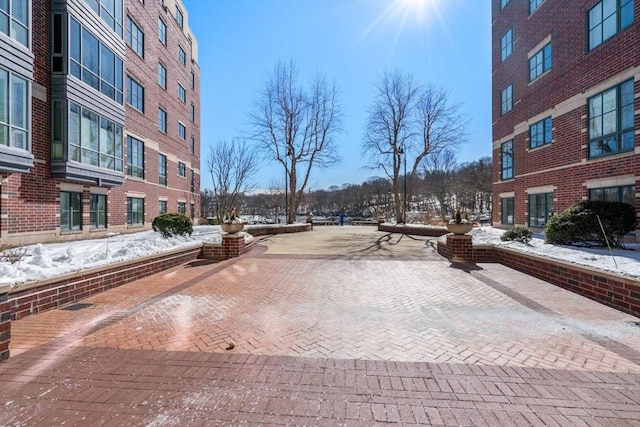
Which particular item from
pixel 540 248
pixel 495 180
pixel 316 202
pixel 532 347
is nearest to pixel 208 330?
pixel 532 347

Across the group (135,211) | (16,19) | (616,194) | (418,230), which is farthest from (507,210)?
(16,19)

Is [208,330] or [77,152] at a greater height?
[77,152]

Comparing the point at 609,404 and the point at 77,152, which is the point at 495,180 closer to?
the point at 609,404

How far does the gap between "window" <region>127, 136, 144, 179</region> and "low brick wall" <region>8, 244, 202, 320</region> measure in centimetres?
1301

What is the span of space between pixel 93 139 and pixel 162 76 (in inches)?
450

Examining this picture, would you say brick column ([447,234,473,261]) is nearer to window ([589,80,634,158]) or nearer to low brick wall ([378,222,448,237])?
window ([589,80,634,158])

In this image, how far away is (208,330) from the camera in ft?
Answer: 14.0

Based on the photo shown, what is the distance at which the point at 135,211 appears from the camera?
19.0m

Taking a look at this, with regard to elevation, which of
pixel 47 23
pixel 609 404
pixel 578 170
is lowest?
pixel 609 404

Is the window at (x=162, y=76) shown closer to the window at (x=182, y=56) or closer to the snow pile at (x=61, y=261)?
the window at (x=182, y=56)

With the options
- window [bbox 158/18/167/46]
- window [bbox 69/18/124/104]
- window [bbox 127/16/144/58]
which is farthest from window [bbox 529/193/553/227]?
window [bbox 158/18/167/46]

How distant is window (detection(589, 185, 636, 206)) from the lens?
10.9 metres

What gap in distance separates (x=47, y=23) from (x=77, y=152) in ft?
16.7

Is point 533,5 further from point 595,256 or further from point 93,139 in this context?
point 93,139
